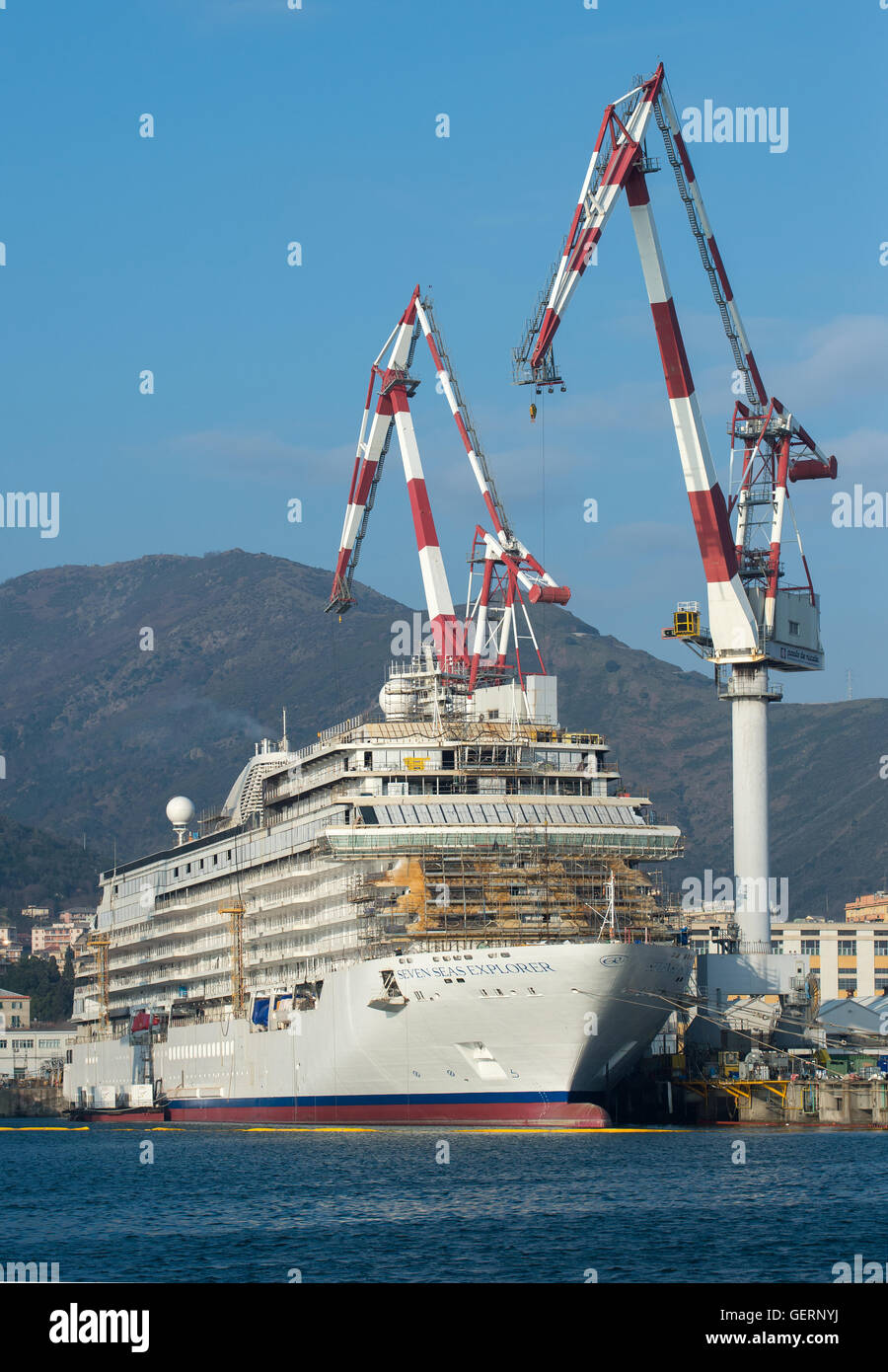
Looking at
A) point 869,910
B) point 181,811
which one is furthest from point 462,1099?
point 869,910

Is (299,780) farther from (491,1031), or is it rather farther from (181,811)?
(181,811)

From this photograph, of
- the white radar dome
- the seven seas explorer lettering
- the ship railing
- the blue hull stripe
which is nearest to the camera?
the seven seas explorer lettering

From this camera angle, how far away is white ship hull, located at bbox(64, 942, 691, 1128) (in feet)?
208

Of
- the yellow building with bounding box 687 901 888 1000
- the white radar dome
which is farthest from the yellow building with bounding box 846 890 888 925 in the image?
the white radar dome

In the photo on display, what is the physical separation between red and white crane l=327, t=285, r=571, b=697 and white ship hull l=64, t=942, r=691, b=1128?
25071mm

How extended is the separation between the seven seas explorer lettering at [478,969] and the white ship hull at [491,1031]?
0.11 ft

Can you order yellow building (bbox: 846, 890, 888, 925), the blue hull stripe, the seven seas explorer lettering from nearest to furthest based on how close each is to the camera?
the seven seas explorer lettering
the blue hull stripe
yellow building (bbox: 846, 890, 888, 925)

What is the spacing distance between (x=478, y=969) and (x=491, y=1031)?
92.9 inches

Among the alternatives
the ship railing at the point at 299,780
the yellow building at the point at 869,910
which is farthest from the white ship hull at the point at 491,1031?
the yellow building at the point at 869,910

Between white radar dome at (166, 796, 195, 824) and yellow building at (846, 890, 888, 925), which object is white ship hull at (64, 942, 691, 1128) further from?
yellow building at (846, 890, 888, 925)

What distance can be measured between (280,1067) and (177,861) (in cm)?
3012

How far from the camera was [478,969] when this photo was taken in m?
63.8

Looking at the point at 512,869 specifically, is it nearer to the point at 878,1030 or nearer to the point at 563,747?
the point at 563,747
